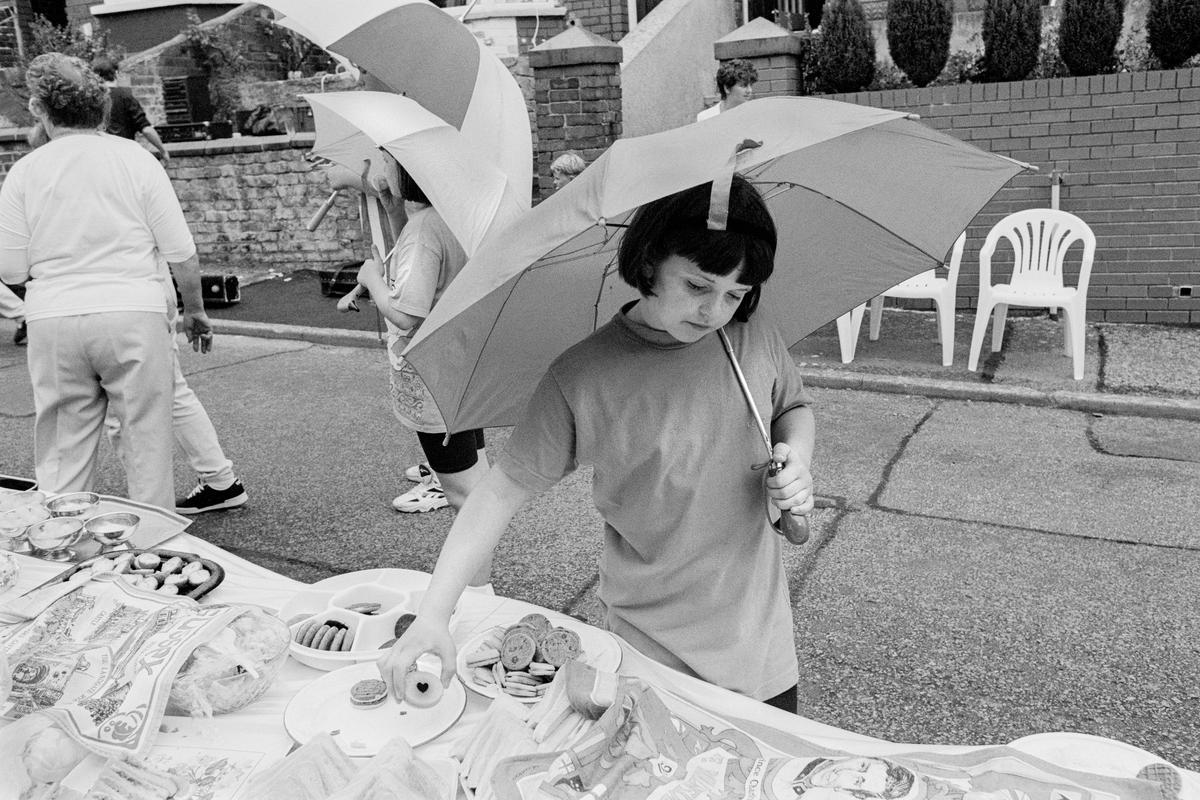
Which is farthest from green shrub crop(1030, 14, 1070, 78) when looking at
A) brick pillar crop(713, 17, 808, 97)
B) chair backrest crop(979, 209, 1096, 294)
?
brick pillar crop(713, 17, 808, 97)

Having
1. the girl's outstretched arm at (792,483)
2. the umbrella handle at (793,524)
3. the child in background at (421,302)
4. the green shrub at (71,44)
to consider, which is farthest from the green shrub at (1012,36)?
the green shrub at (71,44)

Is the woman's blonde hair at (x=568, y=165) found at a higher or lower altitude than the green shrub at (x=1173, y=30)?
lower

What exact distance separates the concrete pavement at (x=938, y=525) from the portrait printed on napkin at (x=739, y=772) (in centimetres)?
163

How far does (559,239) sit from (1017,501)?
161 inches

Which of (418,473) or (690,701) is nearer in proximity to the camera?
(690,701)

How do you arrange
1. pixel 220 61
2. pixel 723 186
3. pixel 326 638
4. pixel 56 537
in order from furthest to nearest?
pixel 220 61
pixel 56 537
pixel 326 638
pixel 723 186

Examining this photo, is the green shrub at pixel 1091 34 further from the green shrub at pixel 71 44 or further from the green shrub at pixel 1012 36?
the green shrub at pixel 71 44

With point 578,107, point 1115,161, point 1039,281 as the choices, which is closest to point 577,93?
point 578,107

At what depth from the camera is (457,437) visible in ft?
11.5

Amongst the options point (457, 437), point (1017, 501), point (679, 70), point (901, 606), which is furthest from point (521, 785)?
point (679, 70)

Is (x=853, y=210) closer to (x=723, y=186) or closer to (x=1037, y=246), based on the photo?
(x=723, y=186)

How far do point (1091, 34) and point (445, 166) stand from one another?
704cm

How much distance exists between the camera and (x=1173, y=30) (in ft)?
24.5

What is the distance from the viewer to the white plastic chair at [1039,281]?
661cm
